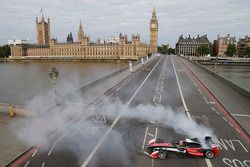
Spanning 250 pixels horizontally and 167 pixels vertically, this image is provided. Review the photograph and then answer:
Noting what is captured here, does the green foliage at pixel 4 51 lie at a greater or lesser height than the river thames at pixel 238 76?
greater

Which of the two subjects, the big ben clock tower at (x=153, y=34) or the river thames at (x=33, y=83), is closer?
the river thames at (x=33, y=83)

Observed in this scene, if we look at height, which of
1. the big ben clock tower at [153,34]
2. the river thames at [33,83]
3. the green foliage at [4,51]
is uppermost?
the big ben clock tower at [153,34]

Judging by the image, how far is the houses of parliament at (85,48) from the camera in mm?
145125

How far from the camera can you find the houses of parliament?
145m

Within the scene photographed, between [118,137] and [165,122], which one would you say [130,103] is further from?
[118,137]

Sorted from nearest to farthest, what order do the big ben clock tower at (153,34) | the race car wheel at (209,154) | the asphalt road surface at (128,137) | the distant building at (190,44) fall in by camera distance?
1. the asphalt road surface at (128,137)
2. the race car wheel at (209,154)
3. the big ben clock tower at (153,34)
4. the distant building at (190,44)

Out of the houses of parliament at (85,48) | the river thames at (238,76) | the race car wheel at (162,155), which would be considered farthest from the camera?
the houses of parliament at (85,48)

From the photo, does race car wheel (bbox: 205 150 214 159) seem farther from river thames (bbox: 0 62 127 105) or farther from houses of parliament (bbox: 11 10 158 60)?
houses of parliament (bbox: 11 10 158 60)

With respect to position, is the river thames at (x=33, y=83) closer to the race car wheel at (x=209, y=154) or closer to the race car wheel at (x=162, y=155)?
the race car wheel at (x=162, y=155)

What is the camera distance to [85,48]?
164 m

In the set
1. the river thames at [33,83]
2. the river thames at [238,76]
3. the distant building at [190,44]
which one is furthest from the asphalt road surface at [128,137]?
the distant building at [190,44]

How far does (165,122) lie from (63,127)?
6.62 meters

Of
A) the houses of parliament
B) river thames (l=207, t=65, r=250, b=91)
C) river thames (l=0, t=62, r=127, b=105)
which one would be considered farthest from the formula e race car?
the houses of parliament

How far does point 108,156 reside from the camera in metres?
9.14
